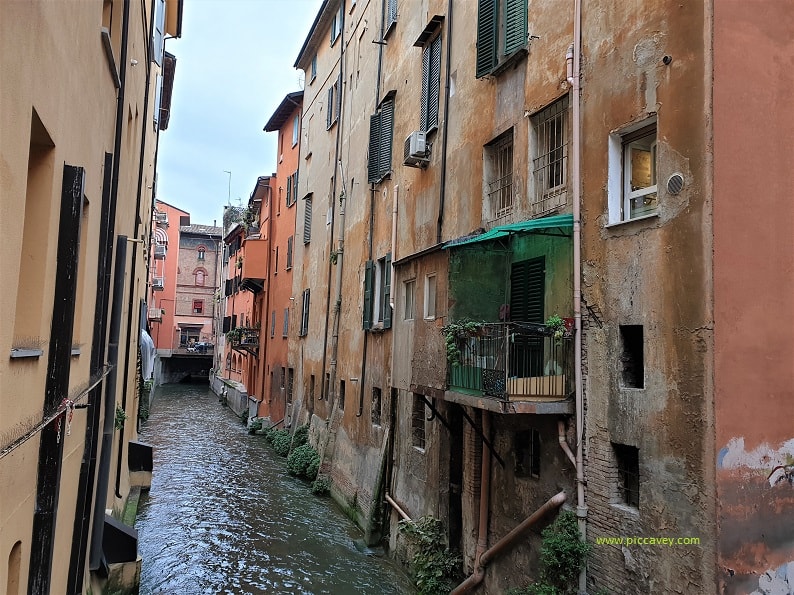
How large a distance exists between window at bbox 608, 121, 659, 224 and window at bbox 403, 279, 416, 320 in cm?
437

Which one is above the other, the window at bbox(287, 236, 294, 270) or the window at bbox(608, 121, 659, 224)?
the window at bbox(287, 236, 294, 270)

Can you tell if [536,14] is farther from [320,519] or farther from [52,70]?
[320,519]

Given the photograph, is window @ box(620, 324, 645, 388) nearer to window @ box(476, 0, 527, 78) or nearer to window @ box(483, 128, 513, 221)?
window @ box(483, 128, 513, 221)

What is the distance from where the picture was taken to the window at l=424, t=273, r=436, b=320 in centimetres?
1032

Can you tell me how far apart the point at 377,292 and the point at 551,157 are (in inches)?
315

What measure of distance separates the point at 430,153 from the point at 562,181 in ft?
16.6

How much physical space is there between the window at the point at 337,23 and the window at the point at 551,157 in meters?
16.2

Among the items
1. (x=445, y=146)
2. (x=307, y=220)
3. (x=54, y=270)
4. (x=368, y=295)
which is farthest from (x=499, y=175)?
(x=307, y=220)

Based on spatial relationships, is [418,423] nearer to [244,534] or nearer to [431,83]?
[244,534]

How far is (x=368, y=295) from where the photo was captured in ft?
54.9

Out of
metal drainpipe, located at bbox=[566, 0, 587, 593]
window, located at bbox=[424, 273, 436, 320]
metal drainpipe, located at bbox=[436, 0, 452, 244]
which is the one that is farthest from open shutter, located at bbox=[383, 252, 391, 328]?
metal drainpipe, located at bbox=[566, 0, 587, 593]

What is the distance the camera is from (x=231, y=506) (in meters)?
17.2

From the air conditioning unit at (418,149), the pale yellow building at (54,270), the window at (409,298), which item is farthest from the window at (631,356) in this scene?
the air conditioning unit at (418,149)

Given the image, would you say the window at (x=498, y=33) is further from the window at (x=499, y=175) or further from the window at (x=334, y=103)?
the window at (x=334, y=103)
